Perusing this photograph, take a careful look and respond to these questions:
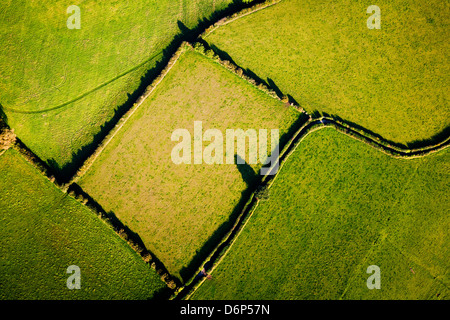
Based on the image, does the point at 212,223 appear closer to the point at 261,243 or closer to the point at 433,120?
the point at 261,243

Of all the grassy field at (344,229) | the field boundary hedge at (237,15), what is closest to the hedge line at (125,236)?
the grassy field at (344,229)

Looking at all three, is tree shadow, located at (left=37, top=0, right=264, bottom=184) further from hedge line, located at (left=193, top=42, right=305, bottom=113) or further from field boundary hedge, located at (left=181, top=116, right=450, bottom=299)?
field boundary hedge, located at (left=181, top=116, right=450, bottom=299)

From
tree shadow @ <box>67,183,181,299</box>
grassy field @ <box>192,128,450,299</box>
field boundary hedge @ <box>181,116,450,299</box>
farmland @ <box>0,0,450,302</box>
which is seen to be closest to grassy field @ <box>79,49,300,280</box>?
farmland @ <box>0,0,450,302</box>

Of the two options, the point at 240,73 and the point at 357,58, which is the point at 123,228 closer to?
the point at 240,73

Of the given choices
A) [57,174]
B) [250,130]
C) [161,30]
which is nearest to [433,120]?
[250,130]

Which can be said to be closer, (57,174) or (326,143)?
(57,174)
